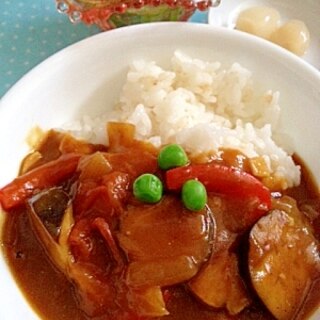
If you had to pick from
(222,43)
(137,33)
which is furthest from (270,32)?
(137,33)

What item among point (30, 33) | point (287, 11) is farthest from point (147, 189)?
point (287, 11)

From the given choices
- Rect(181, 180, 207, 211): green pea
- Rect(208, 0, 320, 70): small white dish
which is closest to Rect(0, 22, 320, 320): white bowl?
Rect(208, 0, 320, 70): small white dish

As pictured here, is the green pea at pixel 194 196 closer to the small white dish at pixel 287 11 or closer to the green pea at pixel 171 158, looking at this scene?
the green pea at pixel 171 158

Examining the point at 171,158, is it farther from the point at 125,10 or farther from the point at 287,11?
the point at 287,11

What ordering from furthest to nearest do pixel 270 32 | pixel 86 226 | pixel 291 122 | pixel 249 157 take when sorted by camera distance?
pixel 270 32 → pixel 291 122 → pixel 249 157 → pixel 86 226

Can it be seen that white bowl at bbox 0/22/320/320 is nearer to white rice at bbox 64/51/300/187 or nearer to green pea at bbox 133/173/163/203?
white rice at bbox 64/51/300/187

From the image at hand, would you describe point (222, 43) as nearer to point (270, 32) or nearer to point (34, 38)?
point (270, 32)

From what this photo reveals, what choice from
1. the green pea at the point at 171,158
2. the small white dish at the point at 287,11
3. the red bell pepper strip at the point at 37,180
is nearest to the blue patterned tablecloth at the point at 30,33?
the small white dish at the point at 287,11
